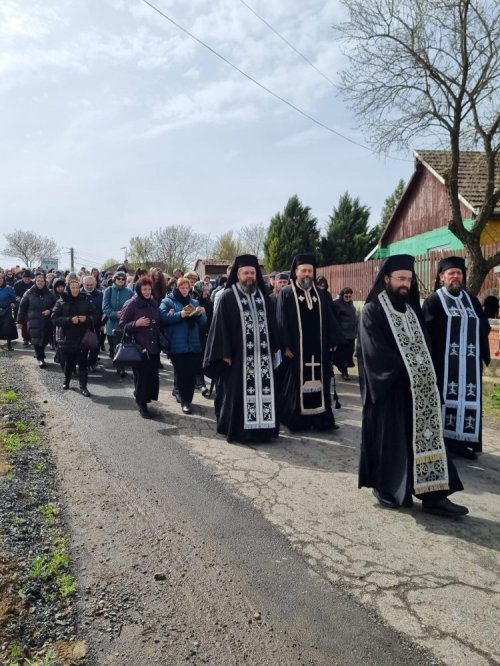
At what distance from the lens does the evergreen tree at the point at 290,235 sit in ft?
112

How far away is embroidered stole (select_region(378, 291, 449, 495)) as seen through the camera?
4191mm

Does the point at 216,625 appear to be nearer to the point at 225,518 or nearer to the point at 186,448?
the point at 225,518

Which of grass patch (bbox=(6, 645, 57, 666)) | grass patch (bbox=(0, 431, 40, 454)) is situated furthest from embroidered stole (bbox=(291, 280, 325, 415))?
grass patch (bbox=(6, 645, 57, 666))

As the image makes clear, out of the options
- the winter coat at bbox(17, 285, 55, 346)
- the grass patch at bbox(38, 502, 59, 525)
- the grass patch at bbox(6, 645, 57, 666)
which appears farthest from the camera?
the winter coat at bbox(17, 285, 55, 346)

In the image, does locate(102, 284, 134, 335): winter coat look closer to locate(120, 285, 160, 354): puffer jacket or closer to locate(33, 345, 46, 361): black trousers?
locate(33, 345, 46, 361): black trousers

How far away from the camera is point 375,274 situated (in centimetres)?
965

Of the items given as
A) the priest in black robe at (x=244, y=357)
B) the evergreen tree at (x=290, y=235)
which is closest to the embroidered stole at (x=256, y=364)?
the priest in black robe at (x=244, y=357)

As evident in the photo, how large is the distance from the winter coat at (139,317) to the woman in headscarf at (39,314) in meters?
4.41

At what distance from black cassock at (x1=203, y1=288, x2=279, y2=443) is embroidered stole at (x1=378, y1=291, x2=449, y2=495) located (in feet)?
7.28

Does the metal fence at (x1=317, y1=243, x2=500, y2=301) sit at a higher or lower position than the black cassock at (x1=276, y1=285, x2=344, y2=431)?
higher

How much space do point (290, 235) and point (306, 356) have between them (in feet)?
94.0

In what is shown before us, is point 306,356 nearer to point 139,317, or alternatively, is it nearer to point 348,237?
point 139,317

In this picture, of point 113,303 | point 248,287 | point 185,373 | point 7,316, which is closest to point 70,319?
point 113,303

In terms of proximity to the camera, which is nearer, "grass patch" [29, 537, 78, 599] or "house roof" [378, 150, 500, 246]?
"grass patch" [29, 537, 78, 599]
